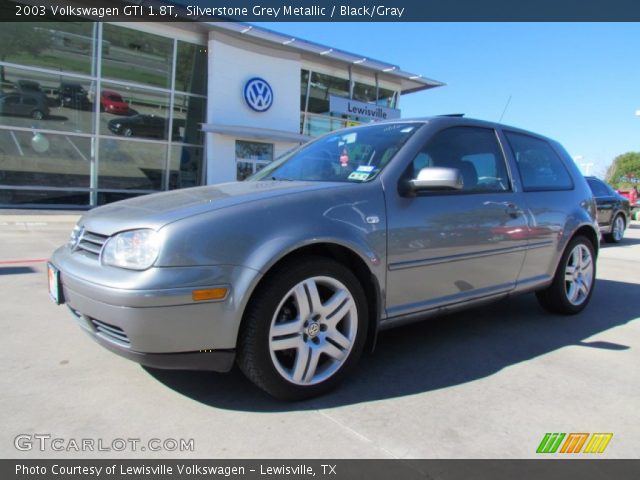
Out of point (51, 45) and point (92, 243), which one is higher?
point (51, 45)

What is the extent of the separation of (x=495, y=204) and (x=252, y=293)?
209cm

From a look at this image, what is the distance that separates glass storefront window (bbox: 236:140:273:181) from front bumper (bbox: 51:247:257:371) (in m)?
15.9

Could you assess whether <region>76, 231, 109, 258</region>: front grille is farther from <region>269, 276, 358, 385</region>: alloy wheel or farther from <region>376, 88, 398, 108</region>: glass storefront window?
<region>376, 88, 398, 108</region>: glass storefront window

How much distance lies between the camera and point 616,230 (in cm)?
1158

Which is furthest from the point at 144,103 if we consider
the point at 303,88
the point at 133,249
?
the point at 133,249

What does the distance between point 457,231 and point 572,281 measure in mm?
1940

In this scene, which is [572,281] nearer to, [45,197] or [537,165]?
[537,165]

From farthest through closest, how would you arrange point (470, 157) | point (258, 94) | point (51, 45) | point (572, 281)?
point (258, 94) < point (51, 45) < point (572, 281) < point (470, 157)

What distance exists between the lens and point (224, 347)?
239 centimetres
